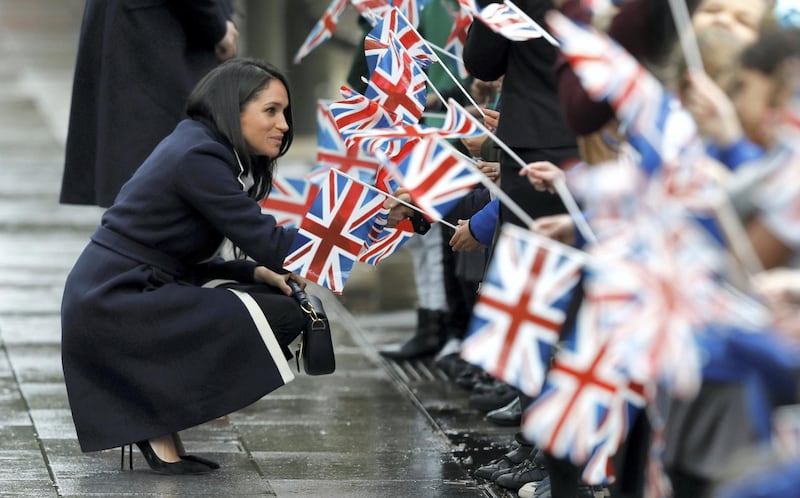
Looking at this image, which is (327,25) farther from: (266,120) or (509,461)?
(509,461)

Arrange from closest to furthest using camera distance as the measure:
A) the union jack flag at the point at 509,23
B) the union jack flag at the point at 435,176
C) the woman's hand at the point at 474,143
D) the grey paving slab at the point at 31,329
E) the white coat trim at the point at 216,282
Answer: the union jack flag at the point at 435,176
the union jack flag at the point at 509,23
the white coat trim at the point at 216,282
the woman's hand at the point at 474,143
the grey paving slab at the point at 31,329

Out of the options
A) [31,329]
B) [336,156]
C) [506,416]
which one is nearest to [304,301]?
[506,416]

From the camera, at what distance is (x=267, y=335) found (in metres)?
5.35

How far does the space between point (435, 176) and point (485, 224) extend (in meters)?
1.40

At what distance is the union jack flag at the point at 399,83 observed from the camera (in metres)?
5.33

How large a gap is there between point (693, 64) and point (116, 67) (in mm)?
3476

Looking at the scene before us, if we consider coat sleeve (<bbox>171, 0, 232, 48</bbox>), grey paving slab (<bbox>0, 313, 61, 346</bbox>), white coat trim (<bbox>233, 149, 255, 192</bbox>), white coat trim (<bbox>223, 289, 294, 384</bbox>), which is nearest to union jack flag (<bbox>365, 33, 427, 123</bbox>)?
white coat trim (<bbox>233, 149, 255, 192</bbox>)

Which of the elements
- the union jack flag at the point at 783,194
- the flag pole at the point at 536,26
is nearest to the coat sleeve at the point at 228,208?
the flag pole at the point at 536,26

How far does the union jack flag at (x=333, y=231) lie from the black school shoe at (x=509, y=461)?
0.82m

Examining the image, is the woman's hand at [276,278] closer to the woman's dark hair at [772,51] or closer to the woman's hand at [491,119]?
the woman's hand at [491,119]

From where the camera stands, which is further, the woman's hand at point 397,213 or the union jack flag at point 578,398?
the woman's hand at point 397,213

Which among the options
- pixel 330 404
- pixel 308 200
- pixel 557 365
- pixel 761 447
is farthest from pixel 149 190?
pixel 761 447

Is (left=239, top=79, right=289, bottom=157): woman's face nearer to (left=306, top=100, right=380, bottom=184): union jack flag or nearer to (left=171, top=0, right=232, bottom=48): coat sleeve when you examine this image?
(left=171, top=0, right=232, bottom=48): coat sleeve

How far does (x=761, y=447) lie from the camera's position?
3.15m
